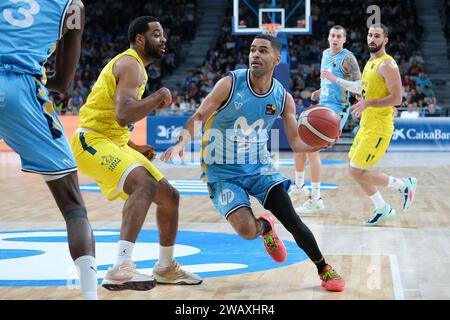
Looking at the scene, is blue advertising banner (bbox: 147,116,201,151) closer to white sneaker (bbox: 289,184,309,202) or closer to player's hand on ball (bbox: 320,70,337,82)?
white sneaker (bbox: 289,184,309,202)

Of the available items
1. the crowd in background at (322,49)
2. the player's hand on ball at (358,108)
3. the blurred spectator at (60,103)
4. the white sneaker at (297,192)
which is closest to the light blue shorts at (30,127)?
the player's hand on ball at (358,108)

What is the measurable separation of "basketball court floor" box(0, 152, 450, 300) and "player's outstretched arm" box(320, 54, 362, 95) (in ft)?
4.69

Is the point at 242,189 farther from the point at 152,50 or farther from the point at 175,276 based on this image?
the point at 152,50

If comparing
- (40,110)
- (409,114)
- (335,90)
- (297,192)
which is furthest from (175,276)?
(409,114)

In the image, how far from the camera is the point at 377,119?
26.4 ft

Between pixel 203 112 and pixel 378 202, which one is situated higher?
pixel 203 112

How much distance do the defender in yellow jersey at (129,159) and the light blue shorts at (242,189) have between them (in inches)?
15.0

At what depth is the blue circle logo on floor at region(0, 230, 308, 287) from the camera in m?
5.37

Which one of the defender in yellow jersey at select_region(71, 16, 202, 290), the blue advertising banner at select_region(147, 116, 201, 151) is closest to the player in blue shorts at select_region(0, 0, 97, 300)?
the defender in yellow jersey at select_region(71, 16, 202, 290)

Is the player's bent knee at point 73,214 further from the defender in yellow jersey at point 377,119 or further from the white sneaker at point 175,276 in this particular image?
the defender in yellow jersey at point 377,119

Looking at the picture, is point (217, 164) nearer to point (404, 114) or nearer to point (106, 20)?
point (404, 114)

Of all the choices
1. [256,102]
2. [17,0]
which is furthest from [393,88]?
[17,0]

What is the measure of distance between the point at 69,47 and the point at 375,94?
4.75 meters

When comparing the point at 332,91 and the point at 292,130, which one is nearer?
the point at 292,130
